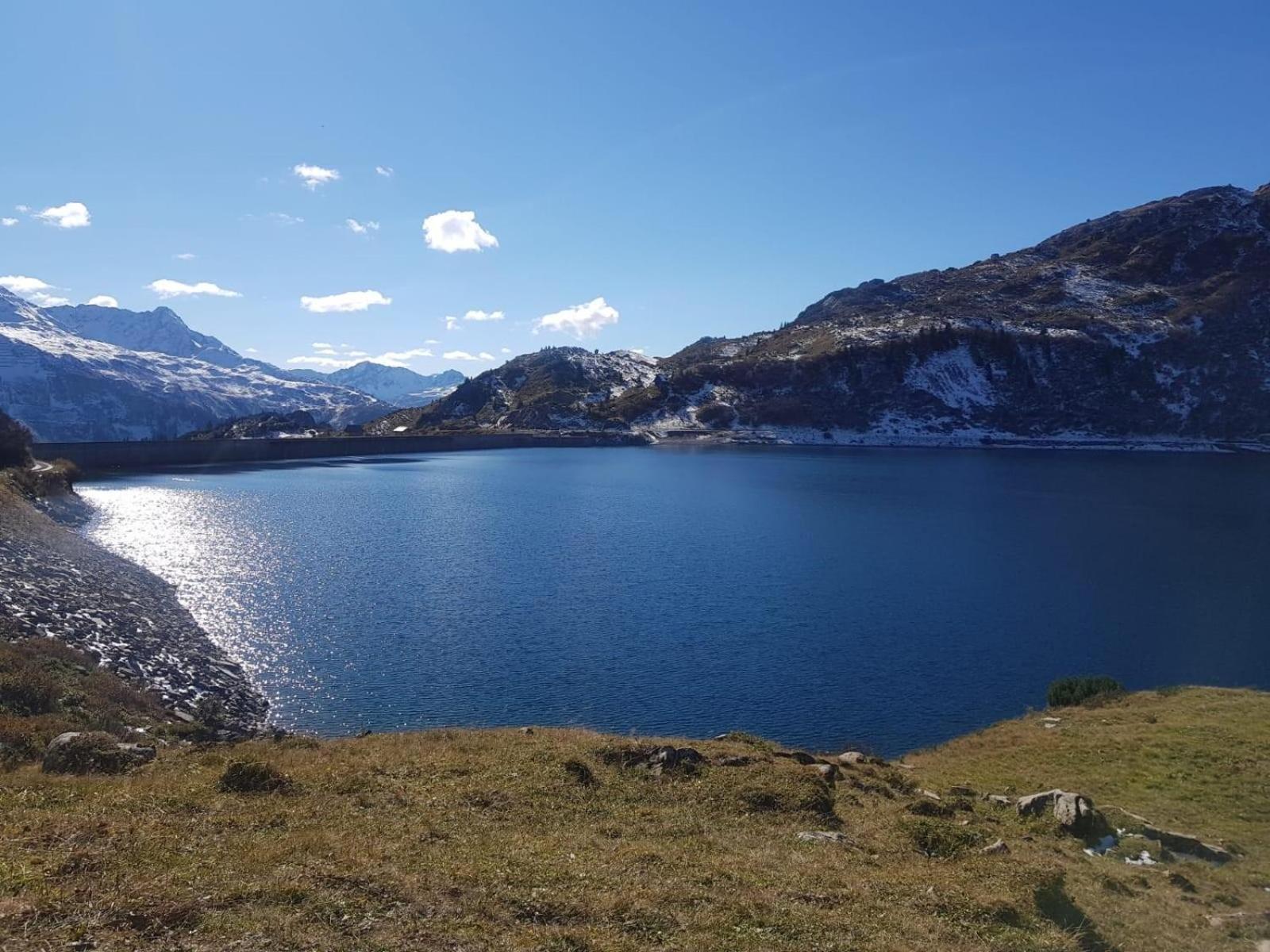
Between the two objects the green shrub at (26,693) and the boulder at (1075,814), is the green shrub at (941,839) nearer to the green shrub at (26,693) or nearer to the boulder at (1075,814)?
the boulder at (1075,814)

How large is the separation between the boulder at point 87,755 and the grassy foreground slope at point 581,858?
75 cm

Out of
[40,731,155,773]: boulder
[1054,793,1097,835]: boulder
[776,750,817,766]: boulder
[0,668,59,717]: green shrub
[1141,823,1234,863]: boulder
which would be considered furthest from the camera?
[776,750,817,766]: boulder

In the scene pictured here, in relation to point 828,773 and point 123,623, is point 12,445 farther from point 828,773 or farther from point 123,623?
point 828,773

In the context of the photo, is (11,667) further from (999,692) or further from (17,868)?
(999,692)

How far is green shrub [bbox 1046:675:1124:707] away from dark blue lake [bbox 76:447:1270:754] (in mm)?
2187

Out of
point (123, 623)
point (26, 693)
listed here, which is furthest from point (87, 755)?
point (123, 623)

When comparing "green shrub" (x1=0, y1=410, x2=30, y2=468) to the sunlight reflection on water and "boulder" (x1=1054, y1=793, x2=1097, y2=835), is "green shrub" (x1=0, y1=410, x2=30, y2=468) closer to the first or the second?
the sunlight reflection on water

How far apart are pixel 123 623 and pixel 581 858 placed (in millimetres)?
40127

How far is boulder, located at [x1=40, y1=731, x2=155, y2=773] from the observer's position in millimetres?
18922

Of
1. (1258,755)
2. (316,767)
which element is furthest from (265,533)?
(1258,755)

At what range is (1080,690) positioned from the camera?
38.2 m

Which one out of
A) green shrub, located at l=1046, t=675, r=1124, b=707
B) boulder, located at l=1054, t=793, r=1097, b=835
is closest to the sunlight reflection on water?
boulder, located at l=1054, t=793, r=1097, b=835

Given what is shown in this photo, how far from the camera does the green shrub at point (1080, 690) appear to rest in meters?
37.7

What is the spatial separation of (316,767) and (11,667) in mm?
14559
